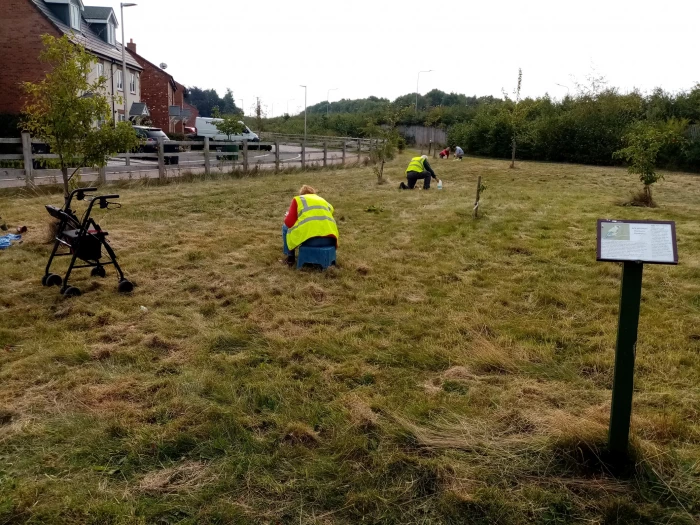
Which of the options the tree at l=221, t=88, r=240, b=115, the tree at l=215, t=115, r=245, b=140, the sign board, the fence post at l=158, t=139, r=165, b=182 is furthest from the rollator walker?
the tree at l=221, t=88, r=240, b=115

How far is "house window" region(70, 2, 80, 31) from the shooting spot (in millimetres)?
33094

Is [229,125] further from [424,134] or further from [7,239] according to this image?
[424,134]

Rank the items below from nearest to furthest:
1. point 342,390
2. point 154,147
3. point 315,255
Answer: point 342,390, point 315,255, point 154,147

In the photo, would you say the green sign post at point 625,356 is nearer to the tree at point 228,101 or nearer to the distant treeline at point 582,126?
the distant treeline at point 582,126

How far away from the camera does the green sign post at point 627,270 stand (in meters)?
3.01

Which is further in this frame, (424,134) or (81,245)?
(424,134)

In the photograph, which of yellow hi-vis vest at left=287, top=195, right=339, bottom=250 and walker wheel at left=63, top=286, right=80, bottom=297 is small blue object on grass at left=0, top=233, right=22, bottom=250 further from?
yellow hi-vis vest at left=287, top=195, right=339, bottom=250

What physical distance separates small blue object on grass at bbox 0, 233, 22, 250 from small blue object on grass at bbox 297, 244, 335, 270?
4345 mm

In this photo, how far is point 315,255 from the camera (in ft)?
24.3

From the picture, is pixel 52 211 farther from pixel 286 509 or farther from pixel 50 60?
pixel 286 509

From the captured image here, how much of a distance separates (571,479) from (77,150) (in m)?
7.94

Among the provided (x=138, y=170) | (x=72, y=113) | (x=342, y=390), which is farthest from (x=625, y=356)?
(x=138, y=170)

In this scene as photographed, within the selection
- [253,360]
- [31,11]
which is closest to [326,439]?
[253,360]

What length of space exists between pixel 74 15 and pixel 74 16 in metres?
0.06
